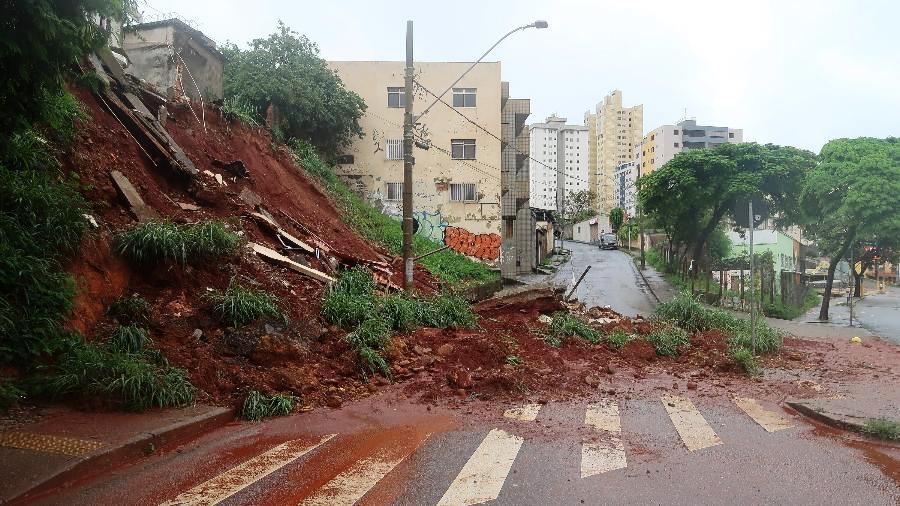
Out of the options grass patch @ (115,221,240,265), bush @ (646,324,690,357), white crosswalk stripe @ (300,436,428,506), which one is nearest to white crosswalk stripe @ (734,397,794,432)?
bush @ (646,324,690,357)

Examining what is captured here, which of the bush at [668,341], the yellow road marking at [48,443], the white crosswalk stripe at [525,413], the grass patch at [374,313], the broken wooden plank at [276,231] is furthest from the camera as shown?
the broken wooden plank at [276,231]

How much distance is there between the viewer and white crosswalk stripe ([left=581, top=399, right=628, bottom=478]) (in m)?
5.97

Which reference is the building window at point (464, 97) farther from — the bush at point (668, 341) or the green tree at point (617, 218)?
the green tree at point (617, 218)

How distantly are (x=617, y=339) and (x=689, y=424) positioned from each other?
6606 millimetres

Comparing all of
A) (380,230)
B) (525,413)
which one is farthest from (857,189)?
(525,413)

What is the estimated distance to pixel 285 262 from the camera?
13.5 meters

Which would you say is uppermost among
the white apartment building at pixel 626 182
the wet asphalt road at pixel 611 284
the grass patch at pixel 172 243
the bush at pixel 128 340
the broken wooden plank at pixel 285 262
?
the white apartment building at pixel 626 182

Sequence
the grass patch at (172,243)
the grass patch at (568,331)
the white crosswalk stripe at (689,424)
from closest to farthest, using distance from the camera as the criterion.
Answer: the white crosswalk stripe at (689,424)
the grass patch at (172,243)
the grass patch at (568,331)

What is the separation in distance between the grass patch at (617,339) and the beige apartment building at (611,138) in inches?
4580

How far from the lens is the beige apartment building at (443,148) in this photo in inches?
1334

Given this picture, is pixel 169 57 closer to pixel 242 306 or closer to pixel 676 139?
pixel 242 306

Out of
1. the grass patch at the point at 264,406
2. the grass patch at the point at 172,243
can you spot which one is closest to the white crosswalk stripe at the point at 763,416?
the grass patch at the point at 264,406

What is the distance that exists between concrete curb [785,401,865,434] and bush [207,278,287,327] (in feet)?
24.3

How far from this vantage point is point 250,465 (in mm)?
6074
